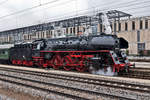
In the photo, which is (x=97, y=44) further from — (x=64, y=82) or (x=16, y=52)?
(x=16, y=52)

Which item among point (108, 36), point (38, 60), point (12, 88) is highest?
point (108, 36)

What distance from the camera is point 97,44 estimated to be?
1399cm

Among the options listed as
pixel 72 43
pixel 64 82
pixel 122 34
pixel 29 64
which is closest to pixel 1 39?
pixel 122 34

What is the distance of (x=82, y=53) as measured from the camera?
15.2 m

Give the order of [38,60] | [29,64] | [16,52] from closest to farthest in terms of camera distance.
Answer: [38,60]
[29,64]
[16,52]

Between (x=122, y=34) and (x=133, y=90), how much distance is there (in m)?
49.4

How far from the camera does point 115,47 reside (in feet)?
44.0

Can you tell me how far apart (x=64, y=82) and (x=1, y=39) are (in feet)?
231

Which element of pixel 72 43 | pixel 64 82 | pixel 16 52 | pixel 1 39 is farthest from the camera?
pixel 1 39

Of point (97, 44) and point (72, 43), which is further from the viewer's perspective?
point (72, 43)

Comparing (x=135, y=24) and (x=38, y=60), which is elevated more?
(x=135, y=24)

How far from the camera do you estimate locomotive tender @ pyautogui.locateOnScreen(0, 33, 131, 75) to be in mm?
13406

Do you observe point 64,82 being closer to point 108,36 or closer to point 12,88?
point 12,88

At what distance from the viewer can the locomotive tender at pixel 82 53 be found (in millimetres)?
13406
